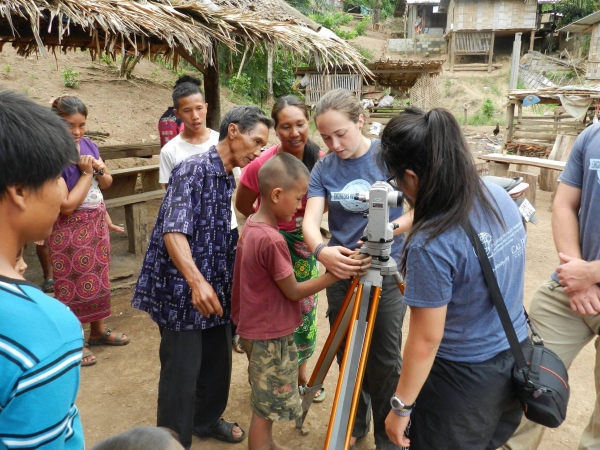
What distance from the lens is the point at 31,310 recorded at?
2.58 feet

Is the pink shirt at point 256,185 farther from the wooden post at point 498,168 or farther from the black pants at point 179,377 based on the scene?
the wooden post at point 498,168

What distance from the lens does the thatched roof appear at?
3.71 meters

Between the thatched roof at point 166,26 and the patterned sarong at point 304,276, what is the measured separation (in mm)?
2538

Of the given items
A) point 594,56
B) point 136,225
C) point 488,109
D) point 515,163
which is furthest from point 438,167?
point 594,56

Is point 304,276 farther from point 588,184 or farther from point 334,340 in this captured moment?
point 588,184

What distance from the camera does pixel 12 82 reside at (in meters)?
10.6

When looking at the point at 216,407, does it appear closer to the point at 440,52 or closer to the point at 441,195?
the point at 441,195

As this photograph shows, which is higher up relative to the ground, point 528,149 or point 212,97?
point 212,97

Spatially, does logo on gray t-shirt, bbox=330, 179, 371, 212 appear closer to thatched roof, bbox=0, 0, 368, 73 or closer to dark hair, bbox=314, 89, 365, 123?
dark hair, bbox=314, 89, 365, 123

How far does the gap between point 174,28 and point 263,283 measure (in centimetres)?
315

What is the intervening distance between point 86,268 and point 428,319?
102 inches

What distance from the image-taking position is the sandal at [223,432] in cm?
249

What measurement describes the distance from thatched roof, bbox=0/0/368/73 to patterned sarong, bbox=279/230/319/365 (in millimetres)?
2538

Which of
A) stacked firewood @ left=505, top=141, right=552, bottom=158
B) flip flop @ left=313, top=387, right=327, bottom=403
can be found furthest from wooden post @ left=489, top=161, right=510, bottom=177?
flip flop @ left=313, top=387, right=327, bottom=403
